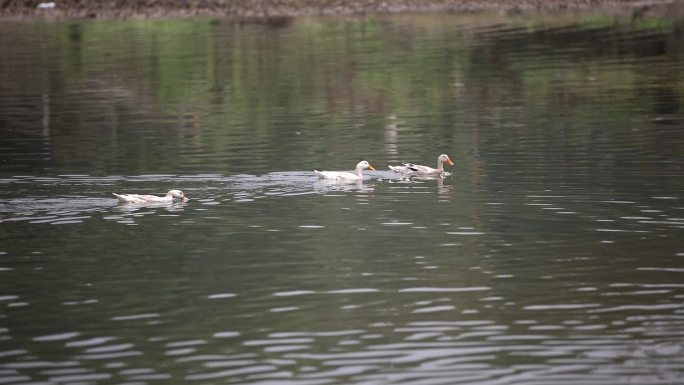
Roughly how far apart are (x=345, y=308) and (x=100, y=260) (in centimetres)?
513

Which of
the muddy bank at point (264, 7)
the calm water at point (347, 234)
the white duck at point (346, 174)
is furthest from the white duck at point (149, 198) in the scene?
the muddy bank at point (264, 7)

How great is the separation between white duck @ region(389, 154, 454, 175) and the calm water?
255mm

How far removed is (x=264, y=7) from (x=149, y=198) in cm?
6235

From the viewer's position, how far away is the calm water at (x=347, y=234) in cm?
1722

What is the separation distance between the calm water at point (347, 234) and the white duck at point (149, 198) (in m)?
0.22

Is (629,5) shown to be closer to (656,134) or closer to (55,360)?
(656,134)

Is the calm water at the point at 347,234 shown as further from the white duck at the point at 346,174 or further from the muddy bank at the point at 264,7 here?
the muddy bank at the point at 264,7

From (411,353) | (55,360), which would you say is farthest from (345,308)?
(55,360)

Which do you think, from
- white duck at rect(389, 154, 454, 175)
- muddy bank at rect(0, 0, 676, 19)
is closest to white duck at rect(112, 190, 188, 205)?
white duck at rect(389, 154, 454, 175)

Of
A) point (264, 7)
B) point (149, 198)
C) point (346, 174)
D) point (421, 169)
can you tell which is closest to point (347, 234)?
point (149, 198)

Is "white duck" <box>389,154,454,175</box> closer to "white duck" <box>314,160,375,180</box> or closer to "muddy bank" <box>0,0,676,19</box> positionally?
"white duck" <box>314,160,375,180</box>

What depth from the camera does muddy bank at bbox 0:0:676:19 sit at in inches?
3445

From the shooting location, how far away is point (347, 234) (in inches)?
981

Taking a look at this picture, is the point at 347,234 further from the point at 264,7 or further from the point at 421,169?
the point at 264,7
